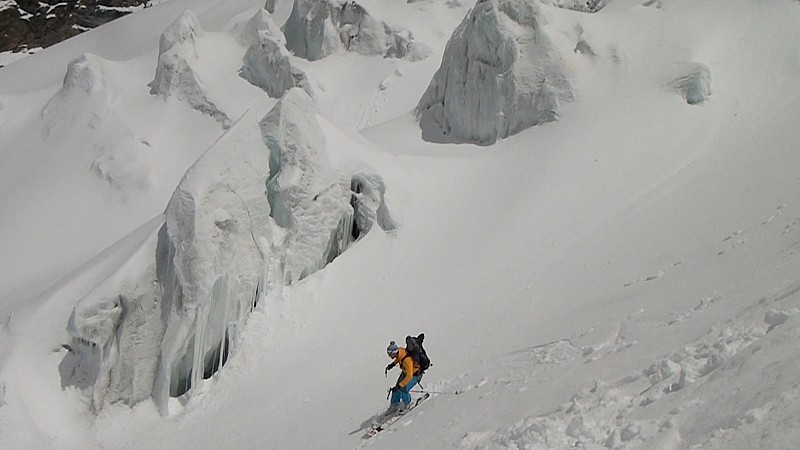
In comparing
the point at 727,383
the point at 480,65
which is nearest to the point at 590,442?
the point at 727,383

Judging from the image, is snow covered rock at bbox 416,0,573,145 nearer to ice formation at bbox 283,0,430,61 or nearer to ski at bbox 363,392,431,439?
ice formation at bbox 283,0,430,61

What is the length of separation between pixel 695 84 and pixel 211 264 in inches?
511

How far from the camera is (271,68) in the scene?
28906 mm

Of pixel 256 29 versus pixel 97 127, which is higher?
pixel 256 29

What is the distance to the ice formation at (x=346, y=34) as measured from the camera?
2967 centimetres

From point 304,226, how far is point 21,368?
6165 millimetres

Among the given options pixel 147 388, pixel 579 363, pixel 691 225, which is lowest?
pixel 147 388

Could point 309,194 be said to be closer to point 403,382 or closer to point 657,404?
point 403,382

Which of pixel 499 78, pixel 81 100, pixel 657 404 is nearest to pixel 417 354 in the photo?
pixel 657 404

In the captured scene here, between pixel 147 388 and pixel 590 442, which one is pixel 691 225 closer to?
pixel 590 442

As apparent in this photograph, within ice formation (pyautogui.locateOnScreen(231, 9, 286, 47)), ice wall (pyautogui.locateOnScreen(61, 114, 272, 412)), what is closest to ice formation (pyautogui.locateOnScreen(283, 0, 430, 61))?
ice formation (pyautogui.locateOnScreen(231, 9, 286, 47))

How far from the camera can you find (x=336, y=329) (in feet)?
46.2

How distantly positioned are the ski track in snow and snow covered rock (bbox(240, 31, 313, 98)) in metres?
22.8

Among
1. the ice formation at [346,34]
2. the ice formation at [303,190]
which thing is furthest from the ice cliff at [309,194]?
the ice formation at [346,34]
